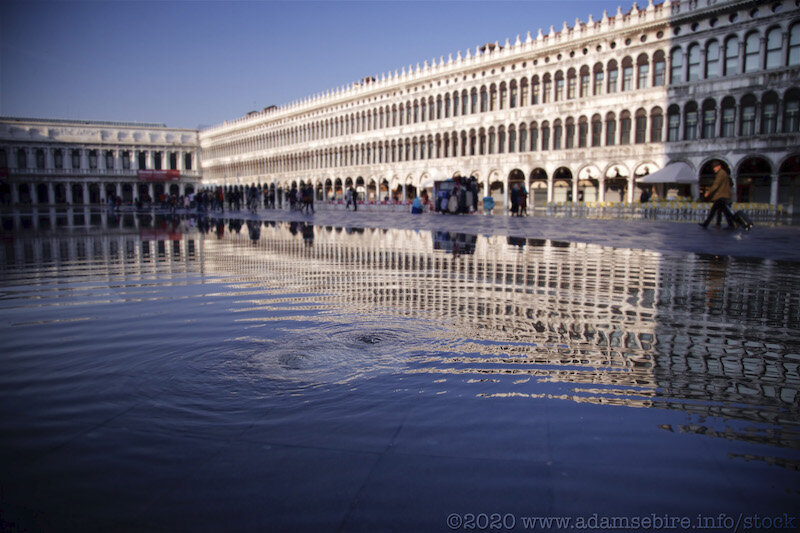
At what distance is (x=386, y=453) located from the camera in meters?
2.23

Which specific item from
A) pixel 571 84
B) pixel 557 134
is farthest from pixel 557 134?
pixel 571 84

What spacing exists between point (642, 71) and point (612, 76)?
223cm

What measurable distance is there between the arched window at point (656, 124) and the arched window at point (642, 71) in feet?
6.75

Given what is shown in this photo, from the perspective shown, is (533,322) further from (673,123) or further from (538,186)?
(538,186)

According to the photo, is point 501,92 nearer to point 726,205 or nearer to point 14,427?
point 726,205

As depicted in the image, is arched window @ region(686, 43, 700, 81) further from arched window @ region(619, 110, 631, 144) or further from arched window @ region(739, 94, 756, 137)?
arched window @ region(619, 110, 631, 144)

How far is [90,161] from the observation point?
303 feet

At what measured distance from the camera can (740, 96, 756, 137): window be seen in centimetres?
3588

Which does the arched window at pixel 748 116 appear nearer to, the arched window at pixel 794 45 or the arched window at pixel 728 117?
the arched window at pixel 728 117

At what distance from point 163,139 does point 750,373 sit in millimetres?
107522

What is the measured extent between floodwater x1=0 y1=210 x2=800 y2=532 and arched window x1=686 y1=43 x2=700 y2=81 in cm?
3881

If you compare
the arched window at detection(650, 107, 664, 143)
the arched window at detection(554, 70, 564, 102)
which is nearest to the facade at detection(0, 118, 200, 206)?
the arched window at detection(554, 70, 564, 102)

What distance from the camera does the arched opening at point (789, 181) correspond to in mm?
34406

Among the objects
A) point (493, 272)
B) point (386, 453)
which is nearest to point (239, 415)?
point (386, 453)
